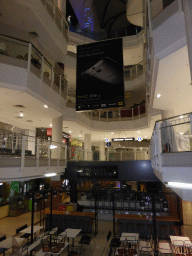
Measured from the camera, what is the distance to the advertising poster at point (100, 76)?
796 centimetres

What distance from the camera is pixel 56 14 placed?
11.9m

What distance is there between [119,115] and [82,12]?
10.8 m

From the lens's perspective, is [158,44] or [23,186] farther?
[23,186]

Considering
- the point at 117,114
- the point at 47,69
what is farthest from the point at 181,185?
the point at 117,114

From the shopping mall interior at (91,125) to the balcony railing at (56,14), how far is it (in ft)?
0.35

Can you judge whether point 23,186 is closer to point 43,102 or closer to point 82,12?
point 43,102

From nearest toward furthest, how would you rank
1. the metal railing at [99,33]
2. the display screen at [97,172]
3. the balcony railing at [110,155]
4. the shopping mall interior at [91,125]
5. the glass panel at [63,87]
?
the shopping mall interior at [91,125] < the glass panel at [63,87] < the balcony railing at [110,155] < the display screen at [97,172] < the metal railing at [99,33]

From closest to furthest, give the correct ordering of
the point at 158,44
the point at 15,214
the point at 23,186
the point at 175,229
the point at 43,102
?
the point at 158,44 < the point at 43,102 < the point at 175,229 < the point at 15,214 < the point at 23,186

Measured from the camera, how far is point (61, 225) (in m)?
12.8

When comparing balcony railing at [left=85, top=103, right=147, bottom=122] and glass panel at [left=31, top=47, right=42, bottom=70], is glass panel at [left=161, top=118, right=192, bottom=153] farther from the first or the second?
balcony railing at [left=85, top=103, right=147, bottom=122]

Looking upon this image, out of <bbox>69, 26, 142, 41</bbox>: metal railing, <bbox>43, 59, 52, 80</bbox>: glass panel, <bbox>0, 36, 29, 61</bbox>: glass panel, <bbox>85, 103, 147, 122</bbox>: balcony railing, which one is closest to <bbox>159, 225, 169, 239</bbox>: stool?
<bbox>85, 103, 147, 122</bbox>: balcony railing

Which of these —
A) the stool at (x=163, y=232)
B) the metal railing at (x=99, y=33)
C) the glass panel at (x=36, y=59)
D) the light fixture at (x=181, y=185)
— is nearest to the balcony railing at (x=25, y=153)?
the glass panel at (x=36, y=59)

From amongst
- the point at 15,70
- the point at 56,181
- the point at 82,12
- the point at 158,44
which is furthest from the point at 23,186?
the point at 82,12

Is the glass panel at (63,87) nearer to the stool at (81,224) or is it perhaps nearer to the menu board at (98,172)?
the menu board at (98,172)
